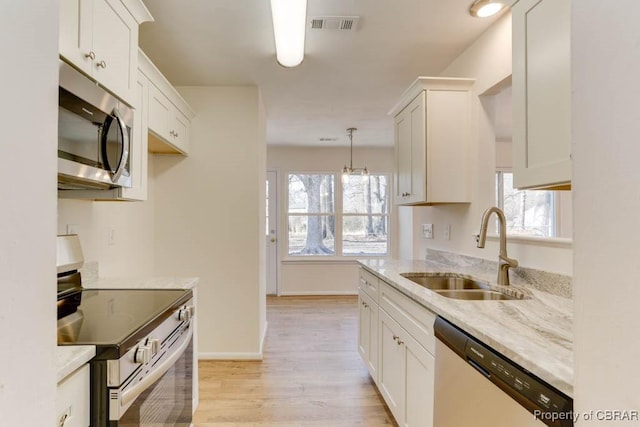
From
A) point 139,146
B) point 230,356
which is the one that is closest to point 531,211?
point 230,356

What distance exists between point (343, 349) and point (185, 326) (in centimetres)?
197

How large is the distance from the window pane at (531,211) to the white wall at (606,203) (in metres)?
4.43

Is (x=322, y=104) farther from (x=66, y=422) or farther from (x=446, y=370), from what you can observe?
(x=66, y=422)

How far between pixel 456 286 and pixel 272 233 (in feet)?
12.6

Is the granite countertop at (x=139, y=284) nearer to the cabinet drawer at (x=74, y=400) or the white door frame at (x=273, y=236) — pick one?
the cabinet drawer at (x=74, y=400)

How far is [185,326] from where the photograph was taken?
5.47 ft

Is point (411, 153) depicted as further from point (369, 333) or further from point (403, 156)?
point (369, 333)

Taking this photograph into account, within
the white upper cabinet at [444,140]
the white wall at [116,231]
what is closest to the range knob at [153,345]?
the white wall at [116,231]

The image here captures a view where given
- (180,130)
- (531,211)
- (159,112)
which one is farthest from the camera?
(531,211)

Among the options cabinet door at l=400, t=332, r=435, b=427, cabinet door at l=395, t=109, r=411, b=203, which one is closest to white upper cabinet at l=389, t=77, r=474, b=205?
cabinet door at l=395, t=109, r=411, b=203

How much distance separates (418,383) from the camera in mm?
1593

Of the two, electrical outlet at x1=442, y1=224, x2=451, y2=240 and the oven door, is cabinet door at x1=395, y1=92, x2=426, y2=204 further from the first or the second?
the oven door

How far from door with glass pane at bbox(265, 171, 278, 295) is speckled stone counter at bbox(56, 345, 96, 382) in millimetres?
4621

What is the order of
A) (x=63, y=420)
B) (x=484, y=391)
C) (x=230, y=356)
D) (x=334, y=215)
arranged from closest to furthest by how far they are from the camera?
1. (x=63, y=420)
2. (x=484, y=391)
3. (x=230, y=356)
4. (x=334, y=215)
